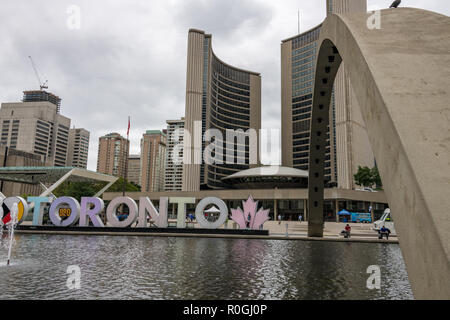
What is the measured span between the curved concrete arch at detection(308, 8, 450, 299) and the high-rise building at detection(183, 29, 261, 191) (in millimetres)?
103603

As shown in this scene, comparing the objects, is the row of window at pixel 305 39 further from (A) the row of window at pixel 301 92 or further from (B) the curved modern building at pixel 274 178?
(B) the curved modern building at pixel 274 178

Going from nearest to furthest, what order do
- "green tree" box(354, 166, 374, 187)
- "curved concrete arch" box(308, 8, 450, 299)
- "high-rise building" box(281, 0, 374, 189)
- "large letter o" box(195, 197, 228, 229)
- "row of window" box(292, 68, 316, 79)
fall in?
"curved concrete arch" box(308, 8, 450, 299) < "large letter o" box(195, 197, 228, 229) < "green tree" box(354, 166, 374, 187) < "high-rise building" box(281, 0, 374, 189) < "row of window" box(292, 68, 316, 79)

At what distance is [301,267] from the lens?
13836mm

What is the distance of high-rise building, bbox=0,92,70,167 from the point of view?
549 ft

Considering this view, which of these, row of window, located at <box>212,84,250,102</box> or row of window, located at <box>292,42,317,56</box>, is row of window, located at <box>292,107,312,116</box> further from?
row of window, located at <box>212,84,250,102</box>

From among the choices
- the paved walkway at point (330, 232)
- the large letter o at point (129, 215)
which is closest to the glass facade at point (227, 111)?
the paved walkway at point (330, 232)

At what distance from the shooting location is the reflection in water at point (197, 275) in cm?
945

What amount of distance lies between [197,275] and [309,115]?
12948 cm

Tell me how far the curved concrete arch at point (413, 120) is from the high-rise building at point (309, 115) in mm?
101885

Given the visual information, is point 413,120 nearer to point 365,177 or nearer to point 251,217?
point 251,217

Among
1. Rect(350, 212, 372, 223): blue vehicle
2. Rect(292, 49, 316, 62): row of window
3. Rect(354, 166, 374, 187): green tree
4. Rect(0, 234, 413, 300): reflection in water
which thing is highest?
Rect(292, 49, 316, 62): row of window

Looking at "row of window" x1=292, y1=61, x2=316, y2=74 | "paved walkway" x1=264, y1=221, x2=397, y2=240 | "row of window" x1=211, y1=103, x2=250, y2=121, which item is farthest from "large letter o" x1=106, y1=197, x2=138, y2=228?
"row of window" x1=292, y1=61, x2=316, y2=74

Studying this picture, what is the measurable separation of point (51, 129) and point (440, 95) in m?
204
